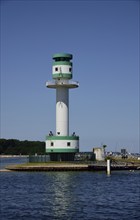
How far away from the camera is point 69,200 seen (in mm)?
50719

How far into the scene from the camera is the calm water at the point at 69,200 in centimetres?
4159

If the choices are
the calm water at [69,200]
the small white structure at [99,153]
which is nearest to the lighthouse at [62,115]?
the small white structure at [99,153]

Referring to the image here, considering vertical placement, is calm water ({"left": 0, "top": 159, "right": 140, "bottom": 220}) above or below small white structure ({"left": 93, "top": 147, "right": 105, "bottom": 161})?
below

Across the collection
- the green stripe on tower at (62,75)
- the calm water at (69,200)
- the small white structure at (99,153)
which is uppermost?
the green stripe on tower at (62,75)

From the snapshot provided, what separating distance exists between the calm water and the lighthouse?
84.5 feet

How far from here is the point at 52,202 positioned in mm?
49219

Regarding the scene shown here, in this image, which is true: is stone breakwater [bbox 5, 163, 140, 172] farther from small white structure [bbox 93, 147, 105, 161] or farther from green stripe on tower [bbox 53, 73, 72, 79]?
green stripe on tower [bbox 53, 73, 72, 79]

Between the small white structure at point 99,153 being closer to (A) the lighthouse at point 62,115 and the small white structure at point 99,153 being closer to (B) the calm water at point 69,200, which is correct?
(A) the lighthouse at point 62,115

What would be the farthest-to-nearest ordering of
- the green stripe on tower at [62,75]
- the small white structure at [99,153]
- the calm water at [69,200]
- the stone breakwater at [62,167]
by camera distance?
the small white structure at [99,153] → the green stripe on tower at [62,75] → the stone breakwater at [62,167] → the calm water at [69,200]

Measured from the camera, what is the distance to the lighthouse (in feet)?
327

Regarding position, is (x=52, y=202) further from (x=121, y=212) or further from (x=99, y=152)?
(x=99, y=152)

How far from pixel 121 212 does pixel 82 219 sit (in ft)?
16.1

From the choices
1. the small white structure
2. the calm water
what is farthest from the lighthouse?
the calm water

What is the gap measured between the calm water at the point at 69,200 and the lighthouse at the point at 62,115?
25.8 metres
